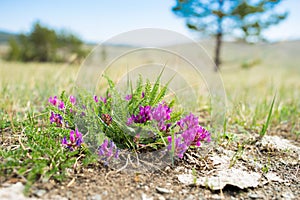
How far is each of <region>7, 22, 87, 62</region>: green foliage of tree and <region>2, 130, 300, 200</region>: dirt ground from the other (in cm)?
1852

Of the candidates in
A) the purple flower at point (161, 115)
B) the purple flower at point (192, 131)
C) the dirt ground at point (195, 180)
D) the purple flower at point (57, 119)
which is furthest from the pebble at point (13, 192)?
the purple flower at point (192, 131)

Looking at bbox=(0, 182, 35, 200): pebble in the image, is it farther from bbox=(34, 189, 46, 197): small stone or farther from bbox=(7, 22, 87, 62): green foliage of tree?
bbox=(7, 22, 87, 62): green foliage of tree

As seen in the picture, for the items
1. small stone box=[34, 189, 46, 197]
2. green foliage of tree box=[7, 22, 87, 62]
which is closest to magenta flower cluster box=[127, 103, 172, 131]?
small stone box=[34, 189, 46, 197]

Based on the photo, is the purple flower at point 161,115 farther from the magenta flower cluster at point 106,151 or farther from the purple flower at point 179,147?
the magenta flower cluster at point 106,151

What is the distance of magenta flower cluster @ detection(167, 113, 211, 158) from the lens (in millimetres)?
1649

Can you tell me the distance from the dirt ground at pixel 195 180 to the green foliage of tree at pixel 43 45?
60.7ft

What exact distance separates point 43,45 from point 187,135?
66.4 feet

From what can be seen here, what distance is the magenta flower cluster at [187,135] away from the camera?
5.41 feet

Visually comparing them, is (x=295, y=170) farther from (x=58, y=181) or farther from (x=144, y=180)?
(x=58, y=181)

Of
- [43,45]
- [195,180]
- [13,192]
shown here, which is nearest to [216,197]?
[195,180]

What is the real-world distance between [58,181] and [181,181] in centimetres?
67

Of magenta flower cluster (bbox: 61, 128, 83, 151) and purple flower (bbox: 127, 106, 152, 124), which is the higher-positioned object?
purple flower (bbox: 127, 106, 152, 124)

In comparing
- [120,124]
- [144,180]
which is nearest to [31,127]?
[120,124]

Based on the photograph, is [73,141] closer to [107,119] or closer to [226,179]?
[107,119]
